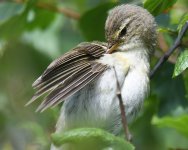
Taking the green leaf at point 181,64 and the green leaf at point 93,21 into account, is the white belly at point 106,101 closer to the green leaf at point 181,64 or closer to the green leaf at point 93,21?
the green leaf at point 181,64

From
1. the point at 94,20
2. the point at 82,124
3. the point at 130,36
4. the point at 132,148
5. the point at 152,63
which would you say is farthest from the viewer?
the point at 94,20

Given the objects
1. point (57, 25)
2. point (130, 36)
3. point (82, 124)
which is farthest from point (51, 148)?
point (57, 25)

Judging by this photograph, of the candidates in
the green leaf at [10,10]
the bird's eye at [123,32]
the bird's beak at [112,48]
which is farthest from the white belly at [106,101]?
the green leaf at [10,10]

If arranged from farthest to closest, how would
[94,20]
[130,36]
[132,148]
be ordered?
[94,20] → [130,36] → [132,148]

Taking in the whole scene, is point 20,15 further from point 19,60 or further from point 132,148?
point 132,148

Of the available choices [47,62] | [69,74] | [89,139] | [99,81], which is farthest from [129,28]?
[89,139]

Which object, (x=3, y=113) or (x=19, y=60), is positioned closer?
(x=19, y=60)

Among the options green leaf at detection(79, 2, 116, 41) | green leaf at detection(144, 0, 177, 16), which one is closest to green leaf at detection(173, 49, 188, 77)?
green leaf at detection(144, 0, 177, 16)
